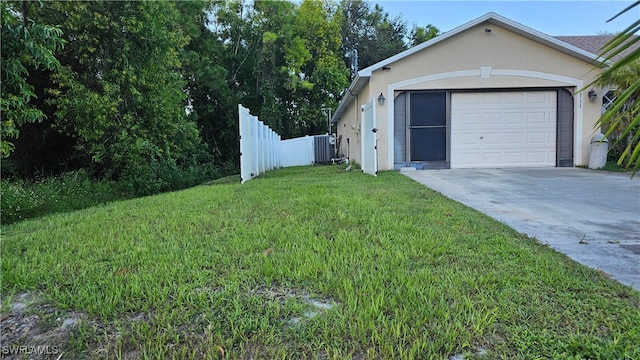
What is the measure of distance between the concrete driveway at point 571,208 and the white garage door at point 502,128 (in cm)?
192

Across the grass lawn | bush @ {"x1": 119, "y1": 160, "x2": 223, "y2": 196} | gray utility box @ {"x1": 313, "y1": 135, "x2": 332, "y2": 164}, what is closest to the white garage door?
the grass lawn

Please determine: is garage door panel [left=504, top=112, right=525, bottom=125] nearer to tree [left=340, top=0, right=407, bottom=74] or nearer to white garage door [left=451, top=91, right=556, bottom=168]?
white garage door [left=451, top=91, right=556, bottom=168]

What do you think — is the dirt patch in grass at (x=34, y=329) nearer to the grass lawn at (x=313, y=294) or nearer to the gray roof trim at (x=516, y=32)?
the grass lawn at (x=313, y=294)

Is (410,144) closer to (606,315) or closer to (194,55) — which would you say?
(606,315)

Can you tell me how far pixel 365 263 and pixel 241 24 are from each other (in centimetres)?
2118

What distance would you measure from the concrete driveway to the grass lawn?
0.34 meters

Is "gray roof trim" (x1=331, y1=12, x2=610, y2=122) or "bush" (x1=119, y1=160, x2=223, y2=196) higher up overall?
"gray roof trim" (x1=331, y1=12, x2=610, y2=122)

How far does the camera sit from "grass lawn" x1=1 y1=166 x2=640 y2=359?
1748mm

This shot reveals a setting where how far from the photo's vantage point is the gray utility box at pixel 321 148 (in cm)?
2095

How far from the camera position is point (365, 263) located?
2.67 meters

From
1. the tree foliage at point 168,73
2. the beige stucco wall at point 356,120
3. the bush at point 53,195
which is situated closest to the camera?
the bush at point 53,195

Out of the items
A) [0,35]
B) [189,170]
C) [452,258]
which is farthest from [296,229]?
[189,170]

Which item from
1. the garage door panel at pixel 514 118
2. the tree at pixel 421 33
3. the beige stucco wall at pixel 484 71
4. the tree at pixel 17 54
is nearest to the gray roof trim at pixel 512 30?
the beige stucco wall at pixel 484 71

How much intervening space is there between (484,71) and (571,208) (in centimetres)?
642
